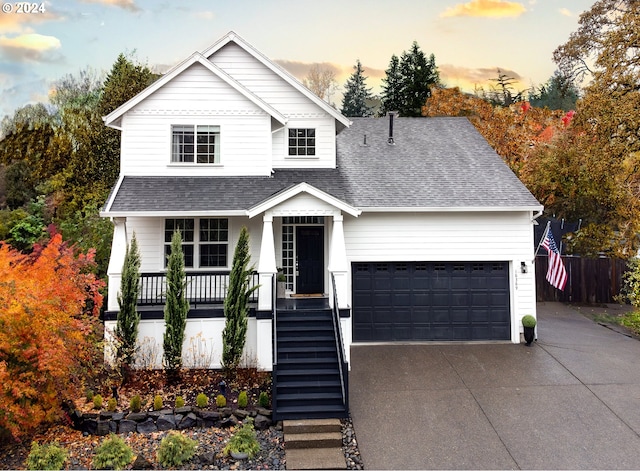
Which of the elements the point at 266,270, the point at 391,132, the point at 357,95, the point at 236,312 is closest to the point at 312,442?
the point at 236,312

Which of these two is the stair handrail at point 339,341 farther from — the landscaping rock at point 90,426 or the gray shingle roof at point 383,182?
the landscaping rock at point 90,426

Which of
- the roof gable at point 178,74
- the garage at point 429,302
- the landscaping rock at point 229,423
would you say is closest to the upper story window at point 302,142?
the roof gable at point 178,74

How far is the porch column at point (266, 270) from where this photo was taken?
9.84 metres

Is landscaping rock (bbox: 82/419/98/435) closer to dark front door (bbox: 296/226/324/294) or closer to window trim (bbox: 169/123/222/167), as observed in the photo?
dark front door (bbox: 296/226/324/294)

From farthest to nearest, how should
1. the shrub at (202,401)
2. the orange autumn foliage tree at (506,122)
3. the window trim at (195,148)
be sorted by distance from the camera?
1. the orange autumn foliage tree at (506,122)
2. the window trim at (195,148)
3. the shrub at (202,401)

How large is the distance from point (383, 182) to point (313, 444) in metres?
8.36

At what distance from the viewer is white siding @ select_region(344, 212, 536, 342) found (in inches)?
475

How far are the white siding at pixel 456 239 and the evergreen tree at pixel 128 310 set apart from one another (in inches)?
233

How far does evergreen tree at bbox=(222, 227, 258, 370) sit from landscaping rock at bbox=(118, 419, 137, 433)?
2343mm

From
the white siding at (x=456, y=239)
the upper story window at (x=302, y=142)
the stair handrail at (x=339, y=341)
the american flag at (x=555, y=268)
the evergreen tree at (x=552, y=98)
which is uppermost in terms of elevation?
the evergreen tree at (x=552, y=98)

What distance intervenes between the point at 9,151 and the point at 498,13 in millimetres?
31559

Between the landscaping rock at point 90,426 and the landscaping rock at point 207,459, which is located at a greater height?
the landscaping rock at point 90,426

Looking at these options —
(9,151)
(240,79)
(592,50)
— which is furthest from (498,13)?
(9,151)

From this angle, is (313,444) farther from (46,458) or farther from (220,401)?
(46,458)
